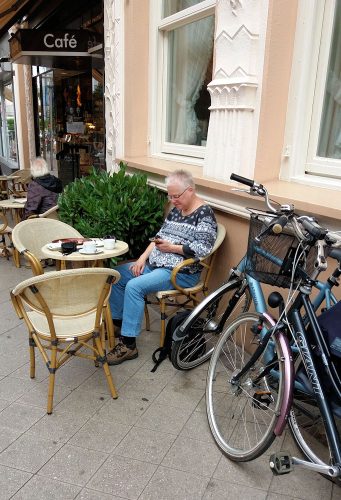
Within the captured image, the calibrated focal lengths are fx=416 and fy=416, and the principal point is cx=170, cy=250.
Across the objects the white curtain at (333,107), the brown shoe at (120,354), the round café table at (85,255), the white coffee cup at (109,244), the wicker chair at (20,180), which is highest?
the white curtain at (333,107)

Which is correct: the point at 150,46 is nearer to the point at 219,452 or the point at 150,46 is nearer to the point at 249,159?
the point at 249,159

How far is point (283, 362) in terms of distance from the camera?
1.82 metres

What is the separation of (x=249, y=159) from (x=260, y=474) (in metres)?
1.93

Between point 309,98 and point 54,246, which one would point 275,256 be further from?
point 54,246

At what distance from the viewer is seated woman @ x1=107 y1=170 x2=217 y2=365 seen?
2947 millimetres

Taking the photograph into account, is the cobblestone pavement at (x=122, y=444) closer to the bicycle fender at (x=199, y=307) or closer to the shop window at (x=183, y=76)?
the bicycle fender at (x=199, y=307)

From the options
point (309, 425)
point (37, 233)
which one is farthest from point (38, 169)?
point (309, 425)

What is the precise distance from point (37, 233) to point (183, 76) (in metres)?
2.30

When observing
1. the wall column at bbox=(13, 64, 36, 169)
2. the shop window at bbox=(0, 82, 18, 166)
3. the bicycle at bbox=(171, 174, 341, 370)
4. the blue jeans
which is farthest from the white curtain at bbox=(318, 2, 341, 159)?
the shop window at bbox=(0, 82, 18, 166)

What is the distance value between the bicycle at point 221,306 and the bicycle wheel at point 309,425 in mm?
461

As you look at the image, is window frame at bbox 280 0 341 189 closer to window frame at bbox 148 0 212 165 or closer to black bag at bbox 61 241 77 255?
window frame at bbox 148 0 212 165

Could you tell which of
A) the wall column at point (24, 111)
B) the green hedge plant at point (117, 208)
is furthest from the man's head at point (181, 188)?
the wall column at point (24, 111)

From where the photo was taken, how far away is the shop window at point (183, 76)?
12.9ft

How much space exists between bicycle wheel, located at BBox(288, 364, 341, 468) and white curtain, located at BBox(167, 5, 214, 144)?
289 centimetres
